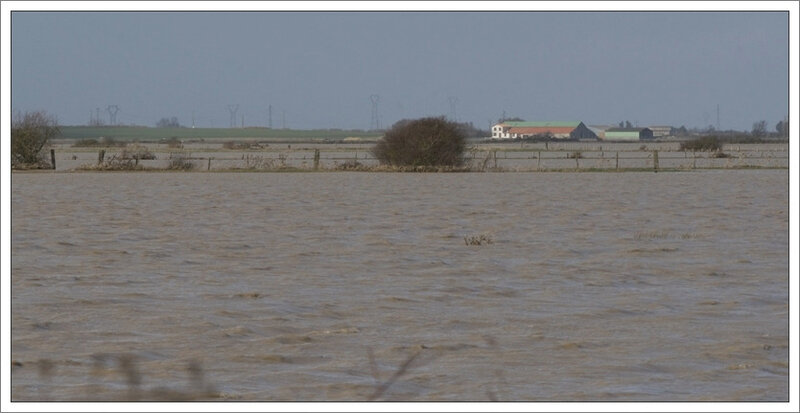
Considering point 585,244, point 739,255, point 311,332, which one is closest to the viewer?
point 311,332

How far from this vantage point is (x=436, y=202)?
25.6m

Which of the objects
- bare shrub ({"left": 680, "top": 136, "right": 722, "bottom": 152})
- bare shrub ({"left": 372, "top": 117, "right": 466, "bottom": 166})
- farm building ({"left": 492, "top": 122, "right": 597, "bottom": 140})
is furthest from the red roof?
bare shrub ({"left": 372, "top": 117, "right": 466, "bottom": 166})

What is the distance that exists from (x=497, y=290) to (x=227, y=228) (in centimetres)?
788

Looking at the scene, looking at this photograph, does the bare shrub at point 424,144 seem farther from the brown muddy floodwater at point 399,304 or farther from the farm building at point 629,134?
the farm building at point 629,134

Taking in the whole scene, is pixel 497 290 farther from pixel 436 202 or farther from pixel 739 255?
pixel 436 202

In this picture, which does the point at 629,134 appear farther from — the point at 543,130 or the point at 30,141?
the point at 30,141

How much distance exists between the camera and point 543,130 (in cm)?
17288

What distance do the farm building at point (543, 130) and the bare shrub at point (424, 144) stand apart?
121147mm

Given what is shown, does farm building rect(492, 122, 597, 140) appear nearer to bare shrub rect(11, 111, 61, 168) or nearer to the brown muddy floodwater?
bare shrub rect(11, 111, 61, 168)

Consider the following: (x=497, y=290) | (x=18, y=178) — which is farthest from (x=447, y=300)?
(x=18, y=178)

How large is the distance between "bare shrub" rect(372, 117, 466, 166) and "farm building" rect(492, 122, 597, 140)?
397ft

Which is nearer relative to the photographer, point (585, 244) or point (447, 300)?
point (447, 300)

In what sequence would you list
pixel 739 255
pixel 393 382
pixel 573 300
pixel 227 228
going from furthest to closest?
pixel 227 228
pixel 739 255
pixel 573 300
pixel 393 382

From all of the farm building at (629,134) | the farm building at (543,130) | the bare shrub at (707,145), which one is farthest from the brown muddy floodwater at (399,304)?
the farm building at (629,134)
